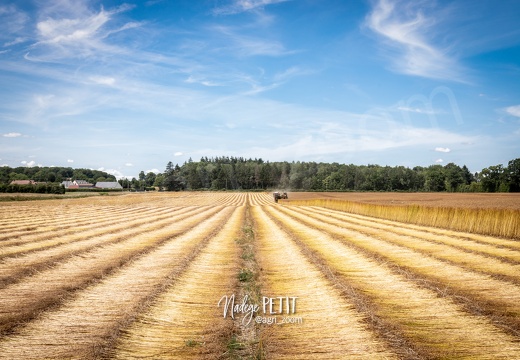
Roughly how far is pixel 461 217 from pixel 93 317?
86.4ft

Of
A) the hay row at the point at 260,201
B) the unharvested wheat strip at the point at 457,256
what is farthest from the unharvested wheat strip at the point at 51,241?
the hay row at the point at 260,201

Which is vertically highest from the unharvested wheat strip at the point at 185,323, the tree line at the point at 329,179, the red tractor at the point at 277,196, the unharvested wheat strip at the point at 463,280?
the tree line at the point at 329,179

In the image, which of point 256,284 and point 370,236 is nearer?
point 256,284

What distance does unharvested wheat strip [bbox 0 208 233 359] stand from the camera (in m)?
6.83

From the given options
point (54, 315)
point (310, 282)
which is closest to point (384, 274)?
point (310, 282)

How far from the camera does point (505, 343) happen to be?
23.4 feet

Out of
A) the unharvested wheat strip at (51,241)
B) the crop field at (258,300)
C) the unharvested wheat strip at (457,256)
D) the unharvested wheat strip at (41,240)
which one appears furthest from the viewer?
the unharvested wheat strip at (41,240)

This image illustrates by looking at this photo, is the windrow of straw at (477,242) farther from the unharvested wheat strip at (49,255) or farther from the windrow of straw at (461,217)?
the unharvested wheat strip at (49,255)

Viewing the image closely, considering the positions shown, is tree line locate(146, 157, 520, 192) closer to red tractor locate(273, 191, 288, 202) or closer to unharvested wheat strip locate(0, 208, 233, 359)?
red tractor locate(273, 191, 288, 202)

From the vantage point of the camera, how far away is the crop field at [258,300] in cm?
705

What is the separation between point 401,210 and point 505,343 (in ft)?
96.0

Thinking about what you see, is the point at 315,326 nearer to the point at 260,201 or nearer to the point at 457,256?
the point at 457,256

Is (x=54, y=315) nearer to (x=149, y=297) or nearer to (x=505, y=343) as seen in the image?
(x=149, y=297)

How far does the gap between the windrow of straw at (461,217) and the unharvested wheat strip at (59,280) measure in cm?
2136
